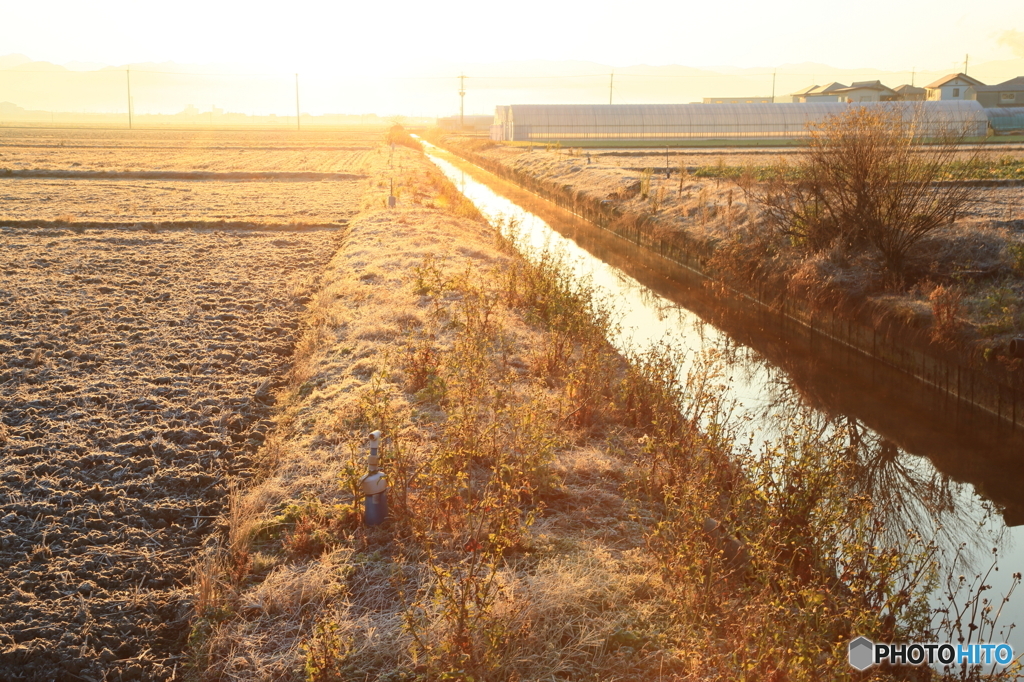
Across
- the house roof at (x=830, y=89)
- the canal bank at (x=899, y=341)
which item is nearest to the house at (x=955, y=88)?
the house roof at (x=830, y=89)

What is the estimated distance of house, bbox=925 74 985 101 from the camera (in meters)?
73.9

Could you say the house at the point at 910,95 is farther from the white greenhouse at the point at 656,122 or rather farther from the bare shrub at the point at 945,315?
the bare shrub at the point at 945,315

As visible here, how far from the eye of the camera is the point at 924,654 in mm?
5039

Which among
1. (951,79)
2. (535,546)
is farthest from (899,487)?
(951,79)

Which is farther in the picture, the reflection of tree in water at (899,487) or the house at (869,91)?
the house at (869,91)

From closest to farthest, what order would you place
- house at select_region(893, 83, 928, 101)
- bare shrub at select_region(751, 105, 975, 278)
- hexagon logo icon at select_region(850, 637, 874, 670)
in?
hexagon logo icon at select_region(850, 637, 874, 670) → bare shrub at select_region(751, 105, 975, 278) → house at select_region(893, 83, 928, 101)

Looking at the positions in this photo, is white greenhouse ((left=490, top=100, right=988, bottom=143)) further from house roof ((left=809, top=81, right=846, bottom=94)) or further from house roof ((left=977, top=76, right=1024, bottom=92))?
house roof ((left=809, top=81, right=846, bottom=94))

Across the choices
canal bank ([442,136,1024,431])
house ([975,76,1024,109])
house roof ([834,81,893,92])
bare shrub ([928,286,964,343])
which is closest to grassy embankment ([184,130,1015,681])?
canal bank ([442,136,1024,431])

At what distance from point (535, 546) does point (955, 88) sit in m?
81.5

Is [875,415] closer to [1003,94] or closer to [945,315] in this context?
[945,315]

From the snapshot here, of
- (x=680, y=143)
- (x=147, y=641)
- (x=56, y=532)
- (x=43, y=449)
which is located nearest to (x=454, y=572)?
(x=147, y=641)

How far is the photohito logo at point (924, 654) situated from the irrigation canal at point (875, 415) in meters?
0.55

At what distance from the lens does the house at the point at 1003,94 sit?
2869 inches

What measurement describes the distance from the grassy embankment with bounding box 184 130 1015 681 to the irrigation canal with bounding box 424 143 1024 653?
25.7 inches
